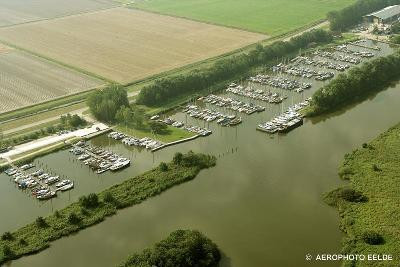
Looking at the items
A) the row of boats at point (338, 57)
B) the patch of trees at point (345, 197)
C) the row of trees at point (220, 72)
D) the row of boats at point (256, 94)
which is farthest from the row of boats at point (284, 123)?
the row of boats at point (338, 57)

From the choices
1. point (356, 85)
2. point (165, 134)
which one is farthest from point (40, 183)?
point (356, 85)

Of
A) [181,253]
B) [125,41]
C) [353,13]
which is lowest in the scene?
[181,253]

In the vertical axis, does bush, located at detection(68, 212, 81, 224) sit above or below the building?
below

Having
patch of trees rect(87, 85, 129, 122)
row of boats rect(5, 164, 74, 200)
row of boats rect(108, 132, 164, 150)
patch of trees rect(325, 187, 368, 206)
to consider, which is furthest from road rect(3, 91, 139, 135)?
patch of trees rect(325, 187, 368, 206)

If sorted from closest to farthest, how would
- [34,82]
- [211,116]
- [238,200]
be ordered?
[238,200] < [211,116] < [34,82]

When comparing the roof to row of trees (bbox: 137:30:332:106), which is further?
the roof

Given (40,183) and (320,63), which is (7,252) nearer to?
(40,183)

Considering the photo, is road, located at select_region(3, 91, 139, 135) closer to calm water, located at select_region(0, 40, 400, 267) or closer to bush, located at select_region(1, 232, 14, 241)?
calm water, located at select_region(0, 40, 400, 267)
